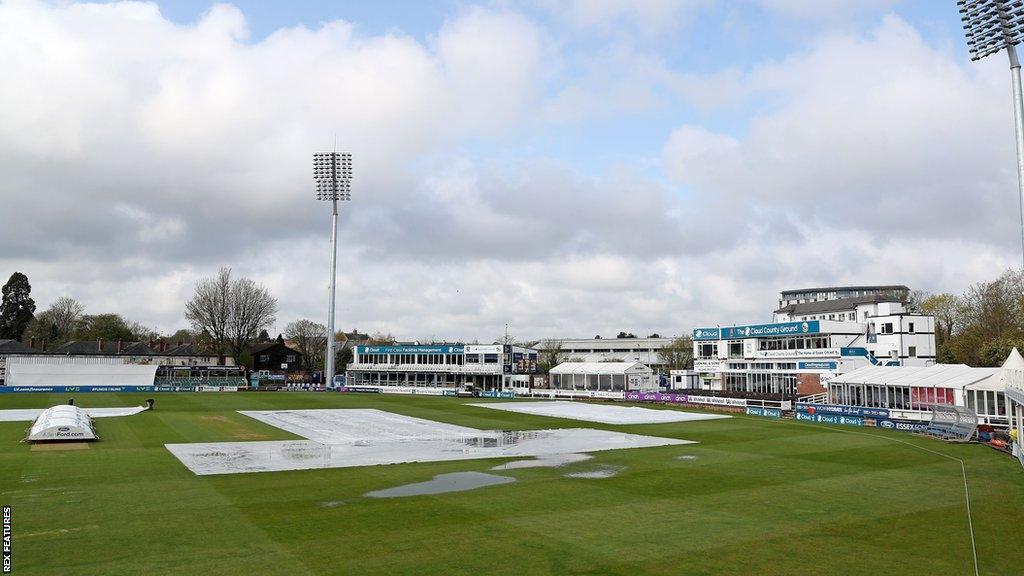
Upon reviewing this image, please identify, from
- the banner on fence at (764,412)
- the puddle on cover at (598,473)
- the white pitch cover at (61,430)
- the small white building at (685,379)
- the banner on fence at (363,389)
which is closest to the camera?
the puddle on cover at (598,473)

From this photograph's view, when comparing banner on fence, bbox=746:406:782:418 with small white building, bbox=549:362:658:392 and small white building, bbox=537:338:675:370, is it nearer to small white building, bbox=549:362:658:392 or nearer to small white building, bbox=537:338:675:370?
small white building, bbox=549:362:658:392

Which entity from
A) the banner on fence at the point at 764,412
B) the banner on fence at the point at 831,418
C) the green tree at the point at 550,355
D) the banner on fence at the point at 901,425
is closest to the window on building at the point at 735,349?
the banner on fence at the point at 764,412

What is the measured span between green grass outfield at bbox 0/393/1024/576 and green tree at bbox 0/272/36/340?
95.3 meters

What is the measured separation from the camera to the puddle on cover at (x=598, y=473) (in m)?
24.4

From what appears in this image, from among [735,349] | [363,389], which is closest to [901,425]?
[735,349]

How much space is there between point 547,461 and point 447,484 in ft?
21.3

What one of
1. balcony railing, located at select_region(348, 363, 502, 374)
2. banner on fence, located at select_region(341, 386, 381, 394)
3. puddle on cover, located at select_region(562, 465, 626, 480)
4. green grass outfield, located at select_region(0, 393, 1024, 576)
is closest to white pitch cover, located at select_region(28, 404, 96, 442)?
green grass outfield, located at select_region(0, 393, 1024, 576)

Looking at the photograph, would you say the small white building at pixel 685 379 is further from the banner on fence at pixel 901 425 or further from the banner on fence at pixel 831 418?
the banner on fence at pixel 901 425

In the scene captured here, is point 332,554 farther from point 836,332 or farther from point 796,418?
point 836,332

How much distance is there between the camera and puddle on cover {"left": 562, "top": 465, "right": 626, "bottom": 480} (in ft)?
80.1

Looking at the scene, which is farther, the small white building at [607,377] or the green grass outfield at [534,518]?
the small white building at [607,377]

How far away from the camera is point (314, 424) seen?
4441 cm

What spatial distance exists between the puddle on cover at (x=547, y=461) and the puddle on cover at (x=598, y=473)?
5.54 feet

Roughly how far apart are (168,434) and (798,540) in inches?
1293
